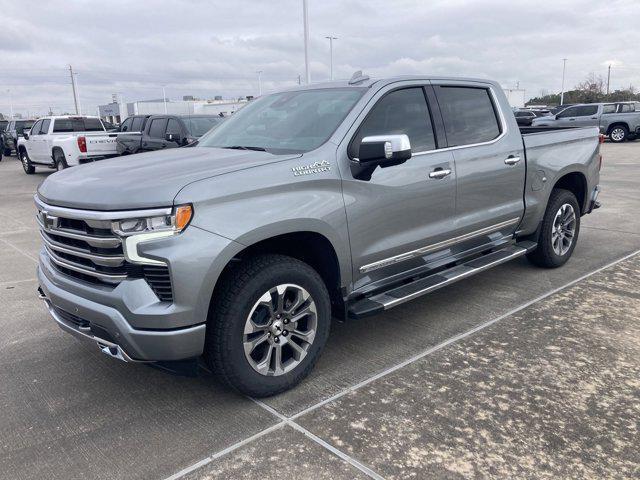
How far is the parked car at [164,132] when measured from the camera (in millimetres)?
12820

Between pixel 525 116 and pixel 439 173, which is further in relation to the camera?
pixel 525 116

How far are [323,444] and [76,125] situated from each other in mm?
17027

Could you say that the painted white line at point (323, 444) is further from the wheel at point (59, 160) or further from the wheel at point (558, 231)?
the wheel at point (59, 160)

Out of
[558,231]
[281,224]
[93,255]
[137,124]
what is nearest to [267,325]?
[281,224]

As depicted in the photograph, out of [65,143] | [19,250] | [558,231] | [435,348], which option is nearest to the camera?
[435,348]

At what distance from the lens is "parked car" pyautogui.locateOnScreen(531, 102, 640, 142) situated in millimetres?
23672

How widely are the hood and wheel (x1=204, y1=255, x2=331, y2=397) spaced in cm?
57

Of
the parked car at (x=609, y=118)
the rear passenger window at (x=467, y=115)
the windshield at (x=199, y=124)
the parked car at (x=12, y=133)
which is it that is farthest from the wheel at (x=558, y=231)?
the parked car at (x=12, y=133)

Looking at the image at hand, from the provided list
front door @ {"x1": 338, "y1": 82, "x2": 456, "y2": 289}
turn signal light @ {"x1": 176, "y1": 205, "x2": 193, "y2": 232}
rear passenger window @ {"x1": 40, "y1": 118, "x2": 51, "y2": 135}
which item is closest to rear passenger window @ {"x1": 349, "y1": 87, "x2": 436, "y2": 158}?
front door @ {"x1": 338, "y1": 82, "x2": 456, "y2": 289}

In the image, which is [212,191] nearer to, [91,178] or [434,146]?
[91,178]

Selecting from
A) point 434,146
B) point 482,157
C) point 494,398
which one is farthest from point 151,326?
point 482,157

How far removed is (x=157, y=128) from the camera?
1373cm

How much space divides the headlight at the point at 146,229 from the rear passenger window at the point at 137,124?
13308 millimetres

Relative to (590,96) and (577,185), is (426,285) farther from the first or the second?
(590,96)
